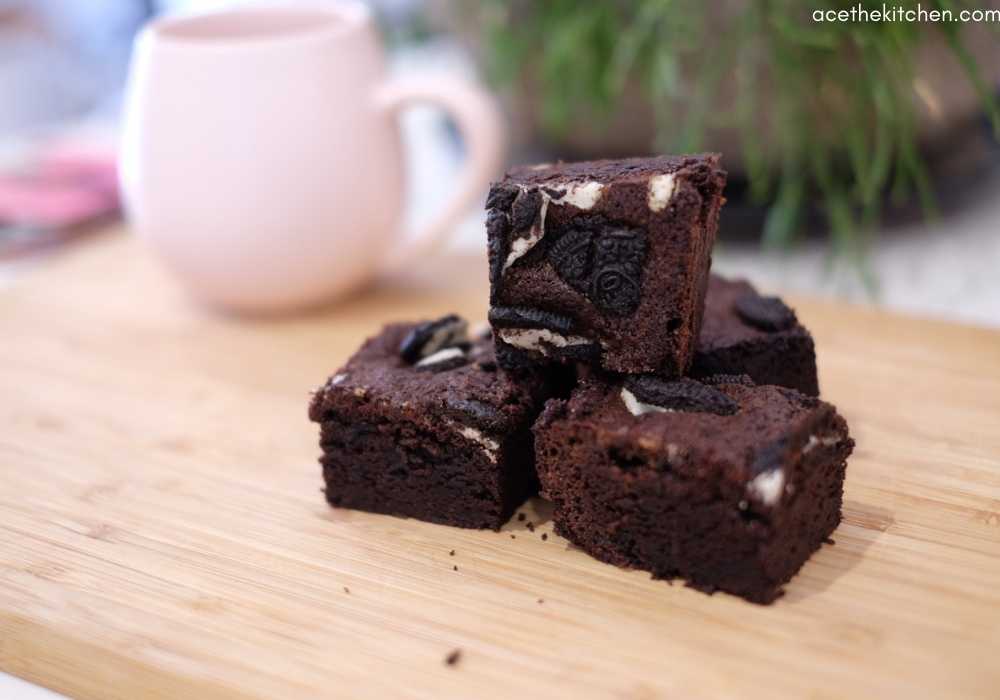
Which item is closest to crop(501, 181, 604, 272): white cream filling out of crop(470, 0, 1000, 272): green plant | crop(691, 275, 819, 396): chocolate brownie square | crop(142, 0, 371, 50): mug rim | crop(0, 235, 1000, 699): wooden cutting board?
crop(691, 275, 819, 396): chocolate brownie square

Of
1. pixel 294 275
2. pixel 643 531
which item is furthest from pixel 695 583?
pixel 294 275

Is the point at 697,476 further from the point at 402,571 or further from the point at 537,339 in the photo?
the point at 402,571

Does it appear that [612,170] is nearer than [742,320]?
Yes

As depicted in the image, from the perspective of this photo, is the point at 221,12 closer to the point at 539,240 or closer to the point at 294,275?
the point at 294,275

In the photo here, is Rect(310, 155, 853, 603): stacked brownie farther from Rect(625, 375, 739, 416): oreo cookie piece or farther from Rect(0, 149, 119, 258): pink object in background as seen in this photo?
Rect(0, 149, 119, 258): pink object in background

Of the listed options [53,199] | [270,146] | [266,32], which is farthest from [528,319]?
[53,199]
